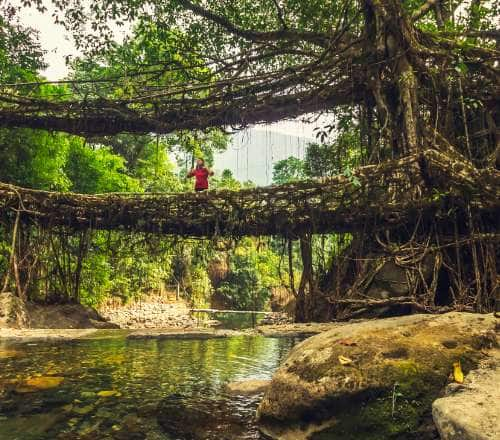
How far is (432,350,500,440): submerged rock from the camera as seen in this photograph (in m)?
2.09

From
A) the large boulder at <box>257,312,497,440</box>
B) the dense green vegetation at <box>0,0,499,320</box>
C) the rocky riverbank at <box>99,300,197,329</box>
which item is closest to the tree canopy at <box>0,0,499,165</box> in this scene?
the dense green vegetation at <box>0,0,499,320</box>

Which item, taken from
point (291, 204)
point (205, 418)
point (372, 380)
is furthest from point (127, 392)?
point (291, 204)

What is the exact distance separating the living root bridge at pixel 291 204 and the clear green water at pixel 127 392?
2129mm

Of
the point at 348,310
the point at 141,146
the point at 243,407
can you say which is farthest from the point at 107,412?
the point at 141,146

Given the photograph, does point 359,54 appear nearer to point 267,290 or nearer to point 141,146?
point 141,146

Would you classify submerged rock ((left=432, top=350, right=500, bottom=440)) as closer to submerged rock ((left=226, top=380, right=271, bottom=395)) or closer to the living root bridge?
submerged rock ((left=226, top=380, right=271, bottom=395))

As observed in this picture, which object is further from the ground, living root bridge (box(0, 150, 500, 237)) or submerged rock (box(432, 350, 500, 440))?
living root bridge (box(0, 150, 500, 237))

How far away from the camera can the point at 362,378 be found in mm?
3039

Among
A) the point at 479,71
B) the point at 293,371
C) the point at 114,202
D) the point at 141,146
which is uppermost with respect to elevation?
the point at 141,146

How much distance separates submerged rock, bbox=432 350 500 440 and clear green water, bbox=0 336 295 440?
144 cm

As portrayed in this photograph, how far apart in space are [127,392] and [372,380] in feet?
8.12

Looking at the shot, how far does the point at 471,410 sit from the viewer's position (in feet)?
7.44

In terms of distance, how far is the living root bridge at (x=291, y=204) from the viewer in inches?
223

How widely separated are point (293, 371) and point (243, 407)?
0.81m
